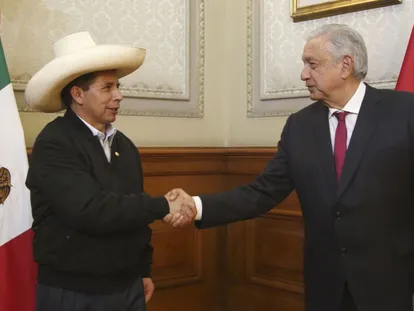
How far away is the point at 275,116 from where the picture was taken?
342 cm

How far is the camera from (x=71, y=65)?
2033 mm

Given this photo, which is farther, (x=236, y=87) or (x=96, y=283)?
(x=236, y=87)

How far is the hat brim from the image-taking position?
6.68 feet

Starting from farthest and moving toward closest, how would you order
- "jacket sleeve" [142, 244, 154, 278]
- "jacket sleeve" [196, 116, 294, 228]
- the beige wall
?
the beige wall
"jacket sleeve" [196, 116, 294, 228]
"jacket sleeve" [142, 244, 154, 278]

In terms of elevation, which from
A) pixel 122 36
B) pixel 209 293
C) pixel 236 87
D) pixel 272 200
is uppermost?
pixel 122 36

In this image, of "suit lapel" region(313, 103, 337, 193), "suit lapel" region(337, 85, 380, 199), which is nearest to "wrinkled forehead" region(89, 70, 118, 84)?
"suit lapel" region(313, 103, 337, 193)

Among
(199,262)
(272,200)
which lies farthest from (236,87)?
(272,200)

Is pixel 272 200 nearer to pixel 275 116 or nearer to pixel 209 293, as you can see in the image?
pixel 275 116

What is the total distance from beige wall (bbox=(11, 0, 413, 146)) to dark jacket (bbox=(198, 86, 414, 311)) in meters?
1.33

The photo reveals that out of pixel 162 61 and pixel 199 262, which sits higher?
pixel 162 61

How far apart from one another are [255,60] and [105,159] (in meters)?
1.67

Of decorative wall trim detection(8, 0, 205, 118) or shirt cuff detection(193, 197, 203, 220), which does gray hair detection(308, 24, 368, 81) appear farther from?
decorative wall trim detection(8, 0, 205, 118)

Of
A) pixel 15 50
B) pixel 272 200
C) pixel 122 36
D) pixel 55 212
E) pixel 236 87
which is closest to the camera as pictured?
pixel 55 212

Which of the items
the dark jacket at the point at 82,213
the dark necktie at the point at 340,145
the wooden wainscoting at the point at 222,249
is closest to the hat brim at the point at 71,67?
the dark jacket at the point at 82,213
